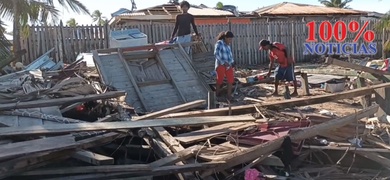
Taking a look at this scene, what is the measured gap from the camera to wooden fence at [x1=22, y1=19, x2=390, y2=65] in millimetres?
14891

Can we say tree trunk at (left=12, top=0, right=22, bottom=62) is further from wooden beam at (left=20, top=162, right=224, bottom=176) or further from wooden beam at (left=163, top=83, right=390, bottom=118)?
wooden beam at (left=20, top=162, right=224, bottom=176)

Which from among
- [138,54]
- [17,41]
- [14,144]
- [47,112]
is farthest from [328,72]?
[17,41]

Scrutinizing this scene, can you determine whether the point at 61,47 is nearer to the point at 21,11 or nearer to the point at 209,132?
the point at 21,11

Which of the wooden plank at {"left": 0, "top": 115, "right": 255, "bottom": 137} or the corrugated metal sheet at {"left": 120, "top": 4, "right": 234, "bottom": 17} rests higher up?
the corrugated metal sheet at {"left": 120, "top": 4, "right": 234, "bottom": 17}

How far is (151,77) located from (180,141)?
3981mm

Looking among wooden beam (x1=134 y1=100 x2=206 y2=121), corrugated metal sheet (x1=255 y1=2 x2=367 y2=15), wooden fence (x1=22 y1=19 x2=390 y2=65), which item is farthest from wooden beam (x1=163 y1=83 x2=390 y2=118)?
corrugated metal sheet (x1=255 y1=2 x2=367 y2=15)

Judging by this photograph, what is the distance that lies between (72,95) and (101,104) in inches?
17.4

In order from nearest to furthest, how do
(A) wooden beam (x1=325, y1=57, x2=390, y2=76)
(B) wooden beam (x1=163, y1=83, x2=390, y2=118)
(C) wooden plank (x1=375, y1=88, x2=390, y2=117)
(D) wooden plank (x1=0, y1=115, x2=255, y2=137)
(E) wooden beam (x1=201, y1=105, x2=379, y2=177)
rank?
(E) wooden beam (x1=201, y1=105, x2=379, y2=177) → (D) wooden plank (x1=0, y1=115, x2=255, y2=137) → (B) wooden beam (x1=163, y1=83, x2=390, y2=118) → (A) wooden beam (x1=325, y1=57, x2=390, y2=76) → (C) wooden plank (x1=375, y1=88, x2=390, y2=117)

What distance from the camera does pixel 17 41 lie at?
14.4m

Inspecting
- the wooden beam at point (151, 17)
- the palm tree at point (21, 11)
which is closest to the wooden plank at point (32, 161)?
the palm tree at point (21, 11)

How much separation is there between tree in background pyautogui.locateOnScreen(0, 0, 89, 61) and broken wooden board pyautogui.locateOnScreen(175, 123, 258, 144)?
10400mm

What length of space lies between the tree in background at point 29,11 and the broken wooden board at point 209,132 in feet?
34.1

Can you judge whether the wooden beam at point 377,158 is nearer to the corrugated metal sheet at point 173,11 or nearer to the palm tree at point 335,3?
the corrugated metal sheet at point 173,11

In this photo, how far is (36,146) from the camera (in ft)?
12.7
